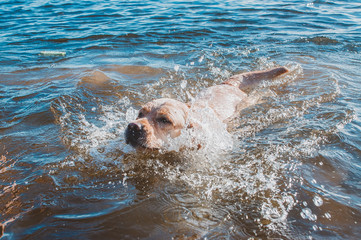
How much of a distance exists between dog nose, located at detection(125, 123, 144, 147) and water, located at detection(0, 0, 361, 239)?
0.36 meters

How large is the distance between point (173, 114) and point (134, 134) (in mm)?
712

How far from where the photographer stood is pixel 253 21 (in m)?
12.0

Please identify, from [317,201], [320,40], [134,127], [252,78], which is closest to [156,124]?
[134,127]

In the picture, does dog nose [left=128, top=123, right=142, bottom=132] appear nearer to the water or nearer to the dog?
the dog

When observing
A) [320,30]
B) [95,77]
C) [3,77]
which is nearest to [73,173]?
[95,77]

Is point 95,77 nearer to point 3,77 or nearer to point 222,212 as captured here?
point 3,77

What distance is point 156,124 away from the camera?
4.24 metres

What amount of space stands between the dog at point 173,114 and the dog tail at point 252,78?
1.18 ft

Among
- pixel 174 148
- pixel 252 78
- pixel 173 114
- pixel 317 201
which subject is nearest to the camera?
pixel 317 201

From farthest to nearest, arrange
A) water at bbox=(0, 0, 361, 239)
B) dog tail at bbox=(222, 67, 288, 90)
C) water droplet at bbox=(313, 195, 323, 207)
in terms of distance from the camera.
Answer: dog tail at bbox=(222, 67, 288, 90), water droplet at bbox=(313, 195, 323, 207), water at bbox=(0, 0, 361, 239)

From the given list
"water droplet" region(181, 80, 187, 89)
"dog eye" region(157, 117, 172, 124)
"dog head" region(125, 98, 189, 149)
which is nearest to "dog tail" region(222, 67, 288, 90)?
"water droplet" region(181, 80, 187, 89)

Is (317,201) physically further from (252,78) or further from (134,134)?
(252,78)

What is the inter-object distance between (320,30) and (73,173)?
10.2m

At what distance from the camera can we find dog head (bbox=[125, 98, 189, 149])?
395cm
